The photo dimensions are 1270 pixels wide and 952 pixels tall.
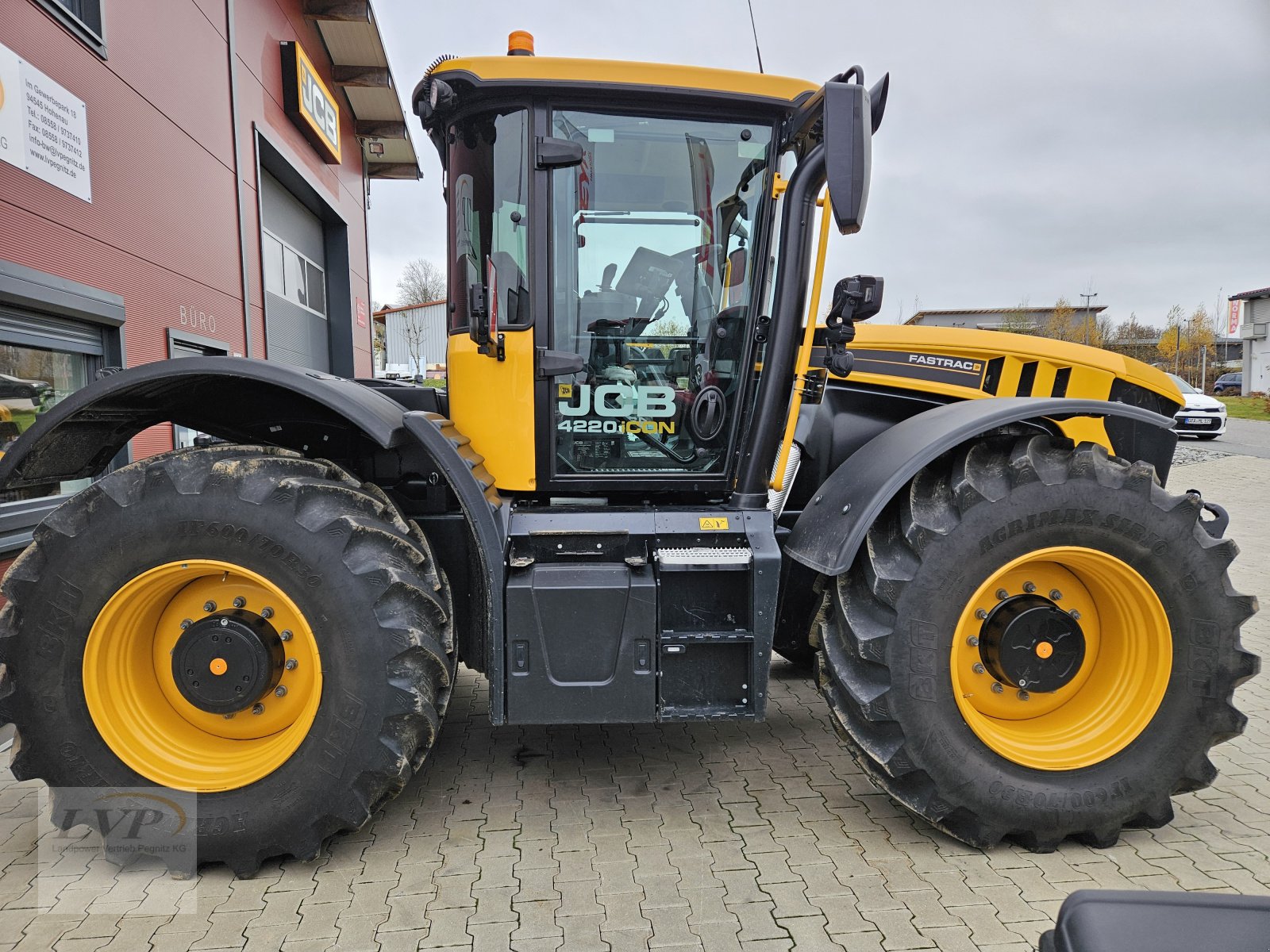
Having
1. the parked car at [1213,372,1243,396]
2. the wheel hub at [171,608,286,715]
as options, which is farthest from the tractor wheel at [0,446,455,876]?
the parked car at [1213,372,1243,396]

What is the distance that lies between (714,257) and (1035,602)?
169cm

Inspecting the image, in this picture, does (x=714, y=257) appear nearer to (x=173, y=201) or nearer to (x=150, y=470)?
(x=150, y=470)

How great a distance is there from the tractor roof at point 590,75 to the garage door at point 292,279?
683 centimetres

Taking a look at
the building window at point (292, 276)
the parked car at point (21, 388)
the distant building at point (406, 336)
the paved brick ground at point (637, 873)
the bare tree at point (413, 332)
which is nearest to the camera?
the paved brick ground at point (637, 873)

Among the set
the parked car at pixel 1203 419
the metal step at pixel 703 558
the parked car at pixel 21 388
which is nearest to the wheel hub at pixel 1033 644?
the metal step at pixel 703 558

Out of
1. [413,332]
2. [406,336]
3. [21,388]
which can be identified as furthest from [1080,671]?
[406,336]

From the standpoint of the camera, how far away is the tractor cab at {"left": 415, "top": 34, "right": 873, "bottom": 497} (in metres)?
2.76

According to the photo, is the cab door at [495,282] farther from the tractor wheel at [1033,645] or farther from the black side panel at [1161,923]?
the black side panel at [1161,923]

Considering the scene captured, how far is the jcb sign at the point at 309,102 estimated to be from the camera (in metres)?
9.19

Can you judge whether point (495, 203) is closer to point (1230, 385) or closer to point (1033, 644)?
point (1033, 644)

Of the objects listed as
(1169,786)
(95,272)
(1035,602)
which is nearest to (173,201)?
(95,272)

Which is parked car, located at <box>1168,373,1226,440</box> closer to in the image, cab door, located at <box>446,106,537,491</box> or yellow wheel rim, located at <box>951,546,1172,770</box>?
yellow wheel rim, located at <box>951,546,1172,770</box>

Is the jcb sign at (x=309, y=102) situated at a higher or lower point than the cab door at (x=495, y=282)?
higher

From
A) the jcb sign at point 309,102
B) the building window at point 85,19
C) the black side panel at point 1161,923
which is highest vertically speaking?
the jcb sign at point 309,102
